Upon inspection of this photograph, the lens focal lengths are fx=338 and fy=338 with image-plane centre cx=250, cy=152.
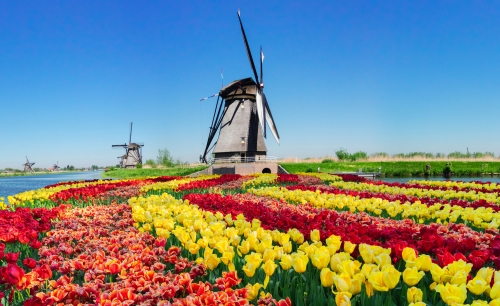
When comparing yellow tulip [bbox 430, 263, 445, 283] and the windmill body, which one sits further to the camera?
the windmill body

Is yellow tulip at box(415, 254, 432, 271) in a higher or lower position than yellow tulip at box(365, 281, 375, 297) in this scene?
higher

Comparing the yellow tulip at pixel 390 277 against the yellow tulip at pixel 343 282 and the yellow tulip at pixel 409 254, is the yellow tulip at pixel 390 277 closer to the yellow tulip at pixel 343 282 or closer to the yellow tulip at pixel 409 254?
the yellow tulip at pixel 343 282

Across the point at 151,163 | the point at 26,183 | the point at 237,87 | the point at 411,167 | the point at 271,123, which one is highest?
the point at 237,87

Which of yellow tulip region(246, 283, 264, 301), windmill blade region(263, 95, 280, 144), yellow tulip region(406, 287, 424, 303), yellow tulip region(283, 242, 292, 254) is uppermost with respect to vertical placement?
windmill blade region(263, 95, 280, 144)

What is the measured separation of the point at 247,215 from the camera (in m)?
4.81

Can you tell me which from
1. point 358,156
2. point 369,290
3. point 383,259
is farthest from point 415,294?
point 358,156

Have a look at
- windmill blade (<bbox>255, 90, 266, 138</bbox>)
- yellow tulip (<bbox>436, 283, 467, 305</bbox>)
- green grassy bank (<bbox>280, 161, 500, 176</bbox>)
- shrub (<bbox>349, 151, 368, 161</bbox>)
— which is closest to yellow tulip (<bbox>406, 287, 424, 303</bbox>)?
yellow tulip (<bbox>436, 283, 467, 305</bbox>)

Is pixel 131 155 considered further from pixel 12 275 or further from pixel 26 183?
pixel 12 275

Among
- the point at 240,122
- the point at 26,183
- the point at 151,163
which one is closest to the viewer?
the point at 240,122

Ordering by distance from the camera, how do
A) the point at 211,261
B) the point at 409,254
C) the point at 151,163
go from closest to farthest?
1. the point at 409,254
2. the point at 211,261
3. the point at 151,163

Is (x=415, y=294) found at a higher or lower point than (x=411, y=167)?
lower

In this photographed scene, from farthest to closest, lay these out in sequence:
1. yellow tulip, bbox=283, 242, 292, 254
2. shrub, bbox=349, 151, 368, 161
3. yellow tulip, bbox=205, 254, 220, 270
A: shrub, bbox=349, 151, 368, 161
yellow tulip, bbox=283, 242, 292, 254
yellow tulip, bbox=205, 254, 220, 270

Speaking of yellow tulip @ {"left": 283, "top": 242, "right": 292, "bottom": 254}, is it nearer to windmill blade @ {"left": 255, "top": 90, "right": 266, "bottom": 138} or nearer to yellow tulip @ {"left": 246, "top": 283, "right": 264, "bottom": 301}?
yellow tulip @ {"left": 246, "top": 283, "right": 264, "bottom": 301}

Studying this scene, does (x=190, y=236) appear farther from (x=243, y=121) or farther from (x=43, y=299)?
(x=243, y=121)
